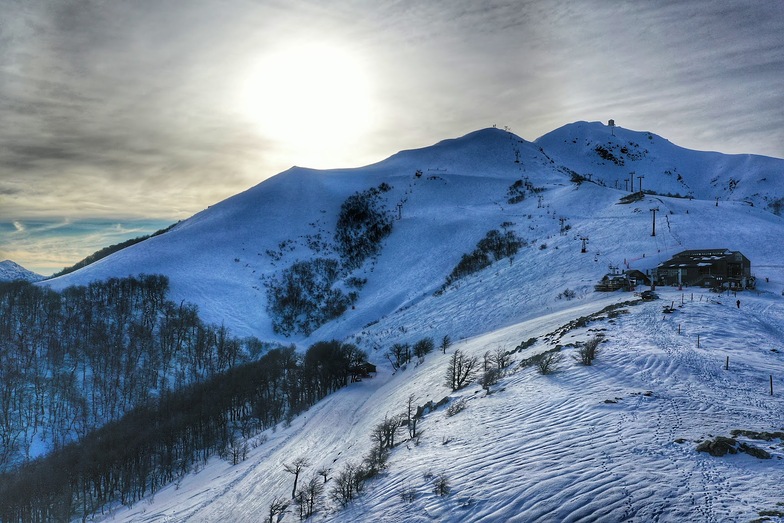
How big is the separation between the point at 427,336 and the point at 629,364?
27411 millimetres

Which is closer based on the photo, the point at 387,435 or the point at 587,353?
the point at 587,353

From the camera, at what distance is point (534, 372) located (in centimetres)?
1978

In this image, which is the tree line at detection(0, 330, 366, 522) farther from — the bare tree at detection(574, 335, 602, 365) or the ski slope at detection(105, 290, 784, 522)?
the bare tree at detection(574, 335, 602, 365)

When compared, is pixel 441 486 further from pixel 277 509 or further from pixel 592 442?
pixel 277 509

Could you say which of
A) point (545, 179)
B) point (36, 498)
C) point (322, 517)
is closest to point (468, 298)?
point (322, 517)

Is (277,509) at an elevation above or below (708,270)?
below

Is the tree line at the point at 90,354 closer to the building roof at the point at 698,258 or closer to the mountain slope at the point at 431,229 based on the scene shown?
the mountain slope at the point at 431,229

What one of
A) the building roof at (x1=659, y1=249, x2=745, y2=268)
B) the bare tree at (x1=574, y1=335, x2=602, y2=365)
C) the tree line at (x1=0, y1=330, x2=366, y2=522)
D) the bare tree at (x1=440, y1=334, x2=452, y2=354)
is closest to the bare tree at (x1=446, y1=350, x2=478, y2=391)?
the bare tree at (x1=574, y1=335, x2=602, y2=365)

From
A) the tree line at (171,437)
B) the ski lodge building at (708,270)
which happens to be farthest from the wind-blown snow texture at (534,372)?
the tree line at (171,437)

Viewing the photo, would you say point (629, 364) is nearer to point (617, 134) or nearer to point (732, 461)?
point (732, 461)

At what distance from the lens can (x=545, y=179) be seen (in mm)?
122312

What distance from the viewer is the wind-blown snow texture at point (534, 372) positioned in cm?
1016

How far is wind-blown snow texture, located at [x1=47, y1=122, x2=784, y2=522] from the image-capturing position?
1016 cm

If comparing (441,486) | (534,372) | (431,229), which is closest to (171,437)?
(534,372)
